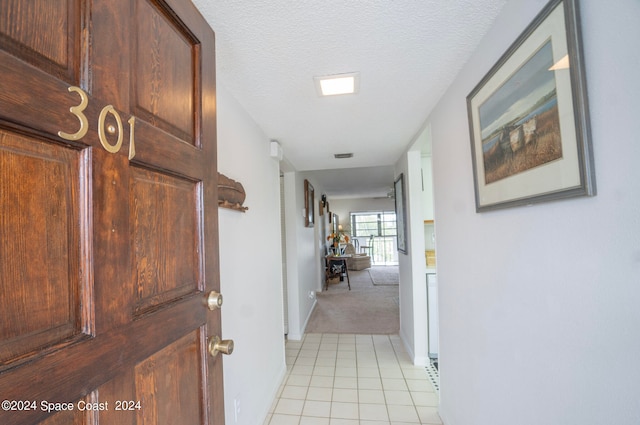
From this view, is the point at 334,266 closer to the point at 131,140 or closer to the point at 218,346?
the point at 218,346

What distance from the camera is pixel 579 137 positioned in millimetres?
662

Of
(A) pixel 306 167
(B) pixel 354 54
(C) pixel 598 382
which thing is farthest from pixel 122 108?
(A) pixel 306 167

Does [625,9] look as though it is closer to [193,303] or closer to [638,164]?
[638,164]

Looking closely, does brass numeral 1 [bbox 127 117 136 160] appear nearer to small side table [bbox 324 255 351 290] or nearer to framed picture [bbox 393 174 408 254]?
framed picture [bbox 393 174 408 254]

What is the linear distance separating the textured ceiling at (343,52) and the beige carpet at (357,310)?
2.75 meters

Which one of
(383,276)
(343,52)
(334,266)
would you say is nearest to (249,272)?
(343,52)

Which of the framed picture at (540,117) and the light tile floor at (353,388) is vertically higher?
the framed picture at (540,117)

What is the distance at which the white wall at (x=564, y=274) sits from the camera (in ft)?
1.93

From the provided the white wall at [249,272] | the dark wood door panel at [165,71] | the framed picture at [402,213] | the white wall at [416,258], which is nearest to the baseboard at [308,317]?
the white wall at [249,272]

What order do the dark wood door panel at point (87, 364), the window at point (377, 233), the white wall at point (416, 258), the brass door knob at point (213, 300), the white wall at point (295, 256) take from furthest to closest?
1. the window at point (377, 233)
2. the white wall at point (295, 256)
3. the white wall at point (416, 258)
4. the brass door knob at point (213, 300)
5. the dark wood door panel at point (87, 364)

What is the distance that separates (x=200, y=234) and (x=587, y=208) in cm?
103

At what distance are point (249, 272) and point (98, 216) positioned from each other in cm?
131

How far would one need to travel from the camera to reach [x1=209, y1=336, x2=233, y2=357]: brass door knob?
34.3 inches

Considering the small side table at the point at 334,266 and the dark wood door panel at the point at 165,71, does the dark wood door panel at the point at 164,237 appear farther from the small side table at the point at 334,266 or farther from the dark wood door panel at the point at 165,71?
the small side table at the point at 334,266
